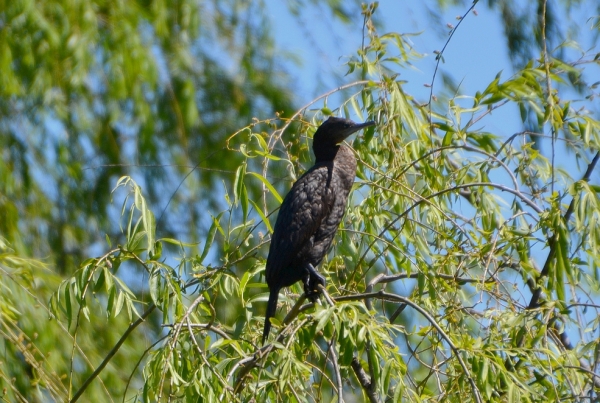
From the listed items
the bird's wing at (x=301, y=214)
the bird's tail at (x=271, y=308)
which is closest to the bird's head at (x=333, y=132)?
the bird's wing at (x=301, y=214)

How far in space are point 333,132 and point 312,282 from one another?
1.81 feet

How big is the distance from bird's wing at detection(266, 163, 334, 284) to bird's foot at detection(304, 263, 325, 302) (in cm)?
8

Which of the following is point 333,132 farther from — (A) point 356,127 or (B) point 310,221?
(B) point 310,221

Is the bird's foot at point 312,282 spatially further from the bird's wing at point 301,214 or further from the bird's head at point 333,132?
the bird's head at point 333,132

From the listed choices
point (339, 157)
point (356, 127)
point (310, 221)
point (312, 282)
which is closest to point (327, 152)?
point (339, 157)

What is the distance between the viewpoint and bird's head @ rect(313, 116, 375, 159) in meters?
3.12

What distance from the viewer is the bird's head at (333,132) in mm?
3119

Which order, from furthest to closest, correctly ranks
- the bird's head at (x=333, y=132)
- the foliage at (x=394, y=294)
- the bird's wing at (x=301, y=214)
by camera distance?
the bird's head at (x=333, y=132), the bird's wing at (x=301, y=214), the foliage at (x=394, y=294)

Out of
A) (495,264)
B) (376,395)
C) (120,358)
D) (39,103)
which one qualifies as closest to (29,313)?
(120,358)

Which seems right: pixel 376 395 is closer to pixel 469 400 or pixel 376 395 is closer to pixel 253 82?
pixel 469 400

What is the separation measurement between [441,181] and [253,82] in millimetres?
1864

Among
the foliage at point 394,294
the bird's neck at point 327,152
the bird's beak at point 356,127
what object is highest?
Answer: the bird's neck at point 327,152

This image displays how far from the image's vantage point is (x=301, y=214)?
3029 mm

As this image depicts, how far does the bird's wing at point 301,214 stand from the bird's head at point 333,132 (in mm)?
197
